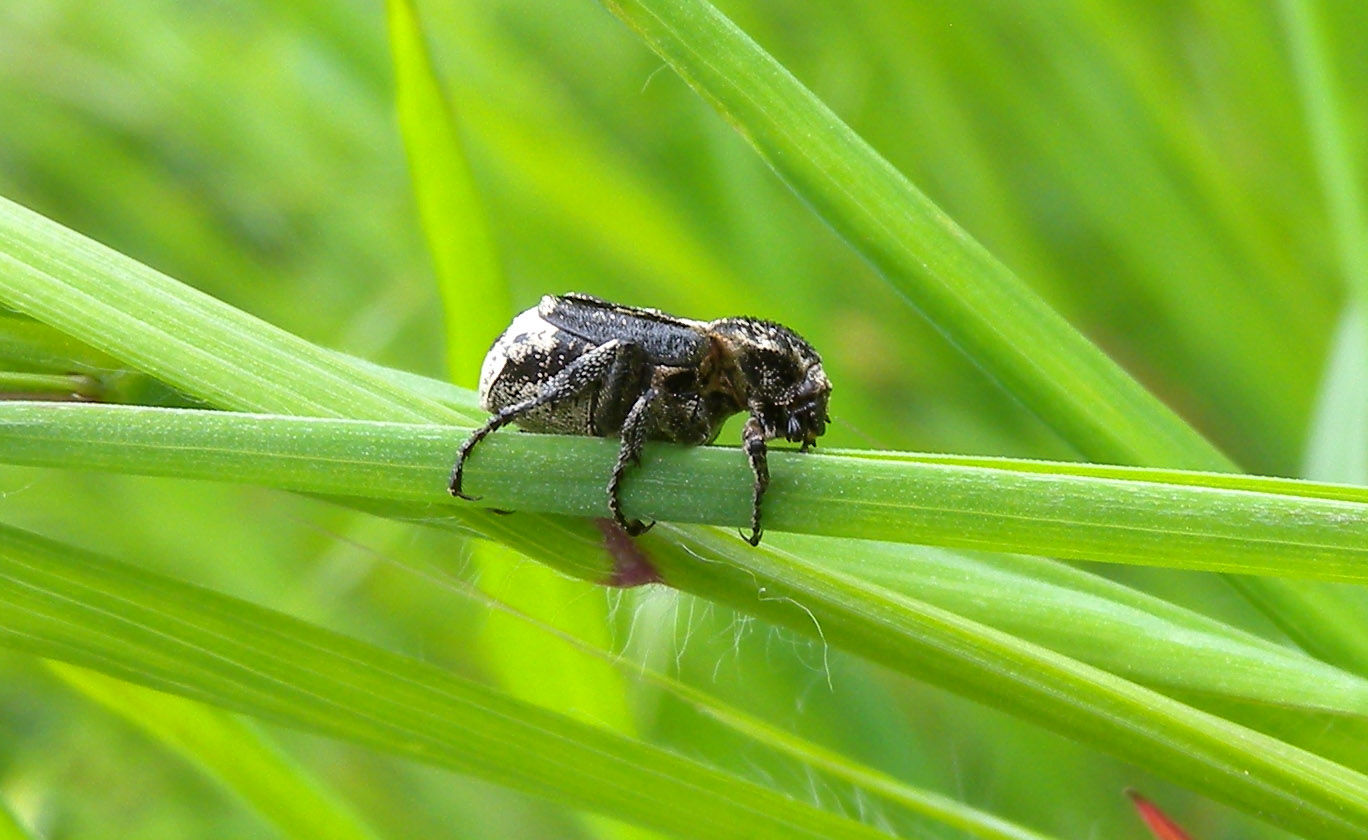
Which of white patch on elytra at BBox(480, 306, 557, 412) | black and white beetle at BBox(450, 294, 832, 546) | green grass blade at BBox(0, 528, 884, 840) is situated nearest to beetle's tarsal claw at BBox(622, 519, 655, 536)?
green grass blade at BBox(0, 528, 884, 840)

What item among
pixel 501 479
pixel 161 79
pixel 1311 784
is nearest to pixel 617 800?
pixel 501 479

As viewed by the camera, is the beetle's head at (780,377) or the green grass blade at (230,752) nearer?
the green grass blade at (230,752)

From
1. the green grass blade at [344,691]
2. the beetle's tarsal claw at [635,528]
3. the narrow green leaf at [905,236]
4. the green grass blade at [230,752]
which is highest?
the narrow green leaf at [905,236]

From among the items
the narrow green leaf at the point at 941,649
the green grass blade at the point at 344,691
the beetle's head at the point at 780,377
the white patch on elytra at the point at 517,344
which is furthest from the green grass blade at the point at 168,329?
the beetle's head at the point at 780,377

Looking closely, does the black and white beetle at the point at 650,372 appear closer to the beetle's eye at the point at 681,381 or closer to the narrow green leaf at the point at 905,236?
the beetle's eye at the point at 681,381

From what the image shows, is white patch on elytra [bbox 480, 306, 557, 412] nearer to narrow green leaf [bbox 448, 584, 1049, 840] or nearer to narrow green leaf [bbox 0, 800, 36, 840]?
narrow green leaf [bbox 448, 584, 1049, 840]

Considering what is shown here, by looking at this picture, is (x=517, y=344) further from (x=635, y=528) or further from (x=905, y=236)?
Result: (x=905, y=236)

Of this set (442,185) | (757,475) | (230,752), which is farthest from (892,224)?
(230,752)

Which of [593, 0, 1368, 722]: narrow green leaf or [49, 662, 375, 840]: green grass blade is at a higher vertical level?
[593, 0, 1368, 722]: narrow green leaf
